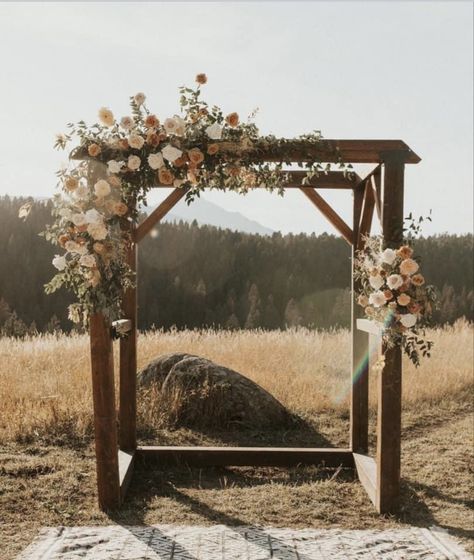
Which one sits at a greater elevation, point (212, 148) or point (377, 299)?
point (212, 148)

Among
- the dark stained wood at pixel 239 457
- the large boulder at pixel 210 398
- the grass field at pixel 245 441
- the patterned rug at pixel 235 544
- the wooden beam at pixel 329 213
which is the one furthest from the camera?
the large boulder at pixel 210 398

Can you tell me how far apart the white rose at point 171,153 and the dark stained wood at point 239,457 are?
3235 millimetres

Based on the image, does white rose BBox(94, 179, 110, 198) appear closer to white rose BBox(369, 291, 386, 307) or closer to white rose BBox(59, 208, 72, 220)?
white rose BBox(59, 208, 72, 220)

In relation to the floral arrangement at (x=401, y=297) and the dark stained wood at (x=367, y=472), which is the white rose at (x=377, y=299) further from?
the dark stained wood at (x=367, y=472)

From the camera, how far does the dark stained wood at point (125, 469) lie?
5898mm

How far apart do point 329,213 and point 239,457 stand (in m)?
2.66

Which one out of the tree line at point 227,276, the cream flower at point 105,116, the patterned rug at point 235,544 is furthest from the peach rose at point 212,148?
the tree line at point 227,276

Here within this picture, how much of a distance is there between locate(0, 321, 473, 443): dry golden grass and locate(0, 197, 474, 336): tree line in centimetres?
2655

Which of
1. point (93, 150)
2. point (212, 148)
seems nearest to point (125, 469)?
A: point (93, 150)

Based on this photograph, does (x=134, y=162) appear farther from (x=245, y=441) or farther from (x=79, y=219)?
(x=245, y=441)

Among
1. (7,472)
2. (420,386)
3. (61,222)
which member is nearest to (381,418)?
(61,222)

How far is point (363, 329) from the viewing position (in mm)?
6094

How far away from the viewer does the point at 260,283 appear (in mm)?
48906

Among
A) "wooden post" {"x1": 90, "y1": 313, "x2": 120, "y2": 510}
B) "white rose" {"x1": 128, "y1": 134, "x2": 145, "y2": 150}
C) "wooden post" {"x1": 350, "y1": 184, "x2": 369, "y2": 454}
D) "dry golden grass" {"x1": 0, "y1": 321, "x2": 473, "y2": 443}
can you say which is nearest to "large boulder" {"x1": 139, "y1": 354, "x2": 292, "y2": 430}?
"dry golden grass" {"x1": 0, "y1": 321, "x2": 473, "y2": 443}
